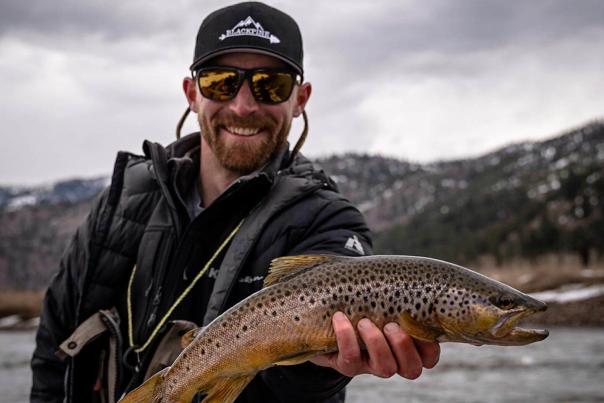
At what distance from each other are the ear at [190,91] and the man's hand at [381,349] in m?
1.95

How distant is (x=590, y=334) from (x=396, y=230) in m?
119

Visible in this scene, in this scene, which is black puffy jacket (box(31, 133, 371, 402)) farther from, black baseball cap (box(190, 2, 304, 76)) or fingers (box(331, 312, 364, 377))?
black baseball cap (box(190, 2, 304, 76))

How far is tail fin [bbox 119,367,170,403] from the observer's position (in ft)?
9.55

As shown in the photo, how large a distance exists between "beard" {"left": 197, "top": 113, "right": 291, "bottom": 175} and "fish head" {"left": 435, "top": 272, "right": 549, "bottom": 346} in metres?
1.49

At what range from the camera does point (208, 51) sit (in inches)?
152

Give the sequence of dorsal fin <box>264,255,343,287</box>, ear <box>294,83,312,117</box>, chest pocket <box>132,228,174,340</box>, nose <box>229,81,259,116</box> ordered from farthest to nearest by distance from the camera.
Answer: ear <box>294,83,312,117</box>, nose <box>229,81,259,116</box>, chest pocket <box>132,228,174,340</box>, dorsal fin <box>264,255,343,287</box>

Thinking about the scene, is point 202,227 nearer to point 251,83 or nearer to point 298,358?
point 251,83

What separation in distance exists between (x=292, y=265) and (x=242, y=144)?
107cm

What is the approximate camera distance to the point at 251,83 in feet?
12.4

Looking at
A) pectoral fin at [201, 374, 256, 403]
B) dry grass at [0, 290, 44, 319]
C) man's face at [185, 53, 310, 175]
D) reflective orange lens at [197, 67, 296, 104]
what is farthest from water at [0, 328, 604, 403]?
dry grass at [0, 290, 44, 319]

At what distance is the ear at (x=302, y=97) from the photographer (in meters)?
4.09

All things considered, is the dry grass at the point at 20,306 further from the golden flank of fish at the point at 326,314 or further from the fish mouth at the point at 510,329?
the fish mouth at the point at 510,329

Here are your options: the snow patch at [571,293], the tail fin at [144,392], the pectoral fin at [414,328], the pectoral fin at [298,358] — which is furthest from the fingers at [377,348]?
the snow patch at [571,293]

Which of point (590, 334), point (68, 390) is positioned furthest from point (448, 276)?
point (590, 334)
